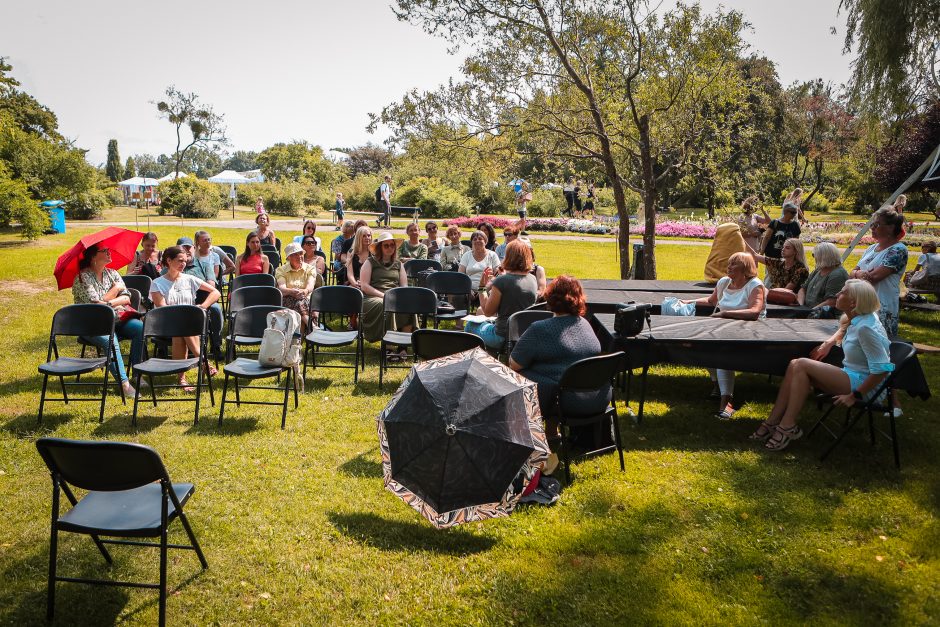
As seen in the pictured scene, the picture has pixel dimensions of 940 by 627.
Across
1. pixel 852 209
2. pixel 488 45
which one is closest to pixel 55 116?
pixel 488 45

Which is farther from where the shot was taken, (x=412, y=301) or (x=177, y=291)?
(x=412, y=301)

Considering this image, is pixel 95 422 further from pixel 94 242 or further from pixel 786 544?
pixel 786 544

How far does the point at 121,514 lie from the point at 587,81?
10334 mm

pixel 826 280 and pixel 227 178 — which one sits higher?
pixel 227 178

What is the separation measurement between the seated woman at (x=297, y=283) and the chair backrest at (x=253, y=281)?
18 centimetres

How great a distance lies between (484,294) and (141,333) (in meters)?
3.98

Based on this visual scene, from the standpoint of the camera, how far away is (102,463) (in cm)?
317

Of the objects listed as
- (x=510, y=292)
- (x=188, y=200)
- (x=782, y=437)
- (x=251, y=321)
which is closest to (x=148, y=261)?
(x=251, y=321)

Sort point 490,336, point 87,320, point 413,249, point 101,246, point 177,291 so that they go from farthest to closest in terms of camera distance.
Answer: point 413,249
point 177,291
point 101,246
point 490,336
point 87,320

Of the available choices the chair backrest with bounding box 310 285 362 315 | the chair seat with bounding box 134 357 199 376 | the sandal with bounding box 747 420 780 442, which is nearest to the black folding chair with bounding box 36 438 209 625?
the chair seat with bounding box 134 357 199 376

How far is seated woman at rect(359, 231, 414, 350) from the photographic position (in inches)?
332

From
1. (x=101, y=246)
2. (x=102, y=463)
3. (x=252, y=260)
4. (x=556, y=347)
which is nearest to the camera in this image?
(x=102, y=463)

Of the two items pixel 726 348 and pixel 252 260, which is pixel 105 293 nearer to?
pixel 252 260

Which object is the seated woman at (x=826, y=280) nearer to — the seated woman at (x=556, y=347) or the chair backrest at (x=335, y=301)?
the seated woman at (x=556, y=347)
